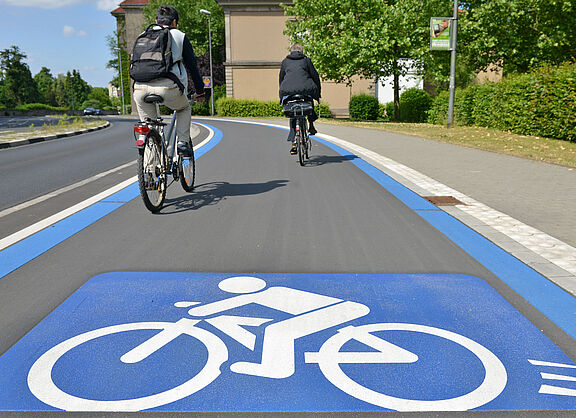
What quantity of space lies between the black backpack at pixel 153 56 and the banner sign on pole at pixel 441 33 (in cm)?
1767

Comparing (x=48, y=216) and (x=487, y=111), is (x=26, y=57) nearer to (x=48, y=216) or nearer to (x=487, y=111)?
(x=487, y=111)

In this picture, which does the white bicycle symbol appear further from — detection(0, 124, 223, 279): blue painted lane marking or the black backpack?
the black backpack

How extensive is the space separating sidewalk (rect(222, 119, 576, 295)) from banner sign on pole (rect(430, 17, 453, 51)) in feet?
28.5

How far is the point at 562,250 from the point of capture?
4.62 meters

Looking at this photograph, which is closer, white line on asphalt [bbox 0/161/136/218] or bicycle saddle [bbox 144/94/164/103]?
bicycle saddle [bbox 144/94/164/103]

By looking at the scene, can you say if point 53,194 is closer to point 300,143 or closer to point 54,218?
point 54,218

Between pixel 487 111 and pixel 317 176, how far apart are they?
13.8 metres

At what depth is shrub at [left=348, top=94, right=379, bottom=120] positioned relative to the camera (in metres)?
36.7

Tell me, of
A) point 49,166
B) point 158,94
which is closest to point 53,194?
point 158,94

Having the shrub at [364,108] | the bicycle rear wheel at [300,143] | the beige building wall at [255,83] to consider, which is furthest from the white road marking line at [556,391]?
the beige building wall at [255,83]

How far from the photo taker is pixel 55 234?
16.9 ft

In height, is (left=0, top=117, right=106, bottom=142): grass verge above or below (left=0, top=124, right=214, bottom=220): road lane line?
above

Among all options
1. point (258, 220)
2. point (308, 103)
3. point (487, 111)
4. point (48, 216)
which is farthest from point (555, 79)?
point (48, 216)

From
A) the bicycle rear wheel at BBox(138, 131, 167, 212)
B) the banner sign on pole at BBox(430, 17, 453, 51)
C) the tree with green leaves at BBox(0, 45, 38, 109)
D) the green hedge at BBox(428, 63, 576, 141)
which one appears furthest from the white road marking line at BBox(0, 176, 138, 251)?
the tree with green leaves at BBox(0, 45, 38, 109)
